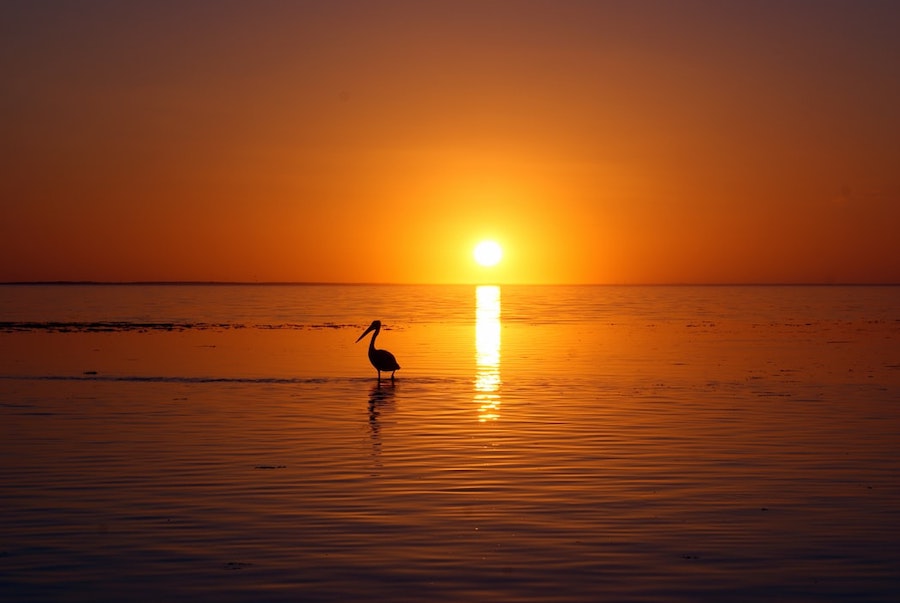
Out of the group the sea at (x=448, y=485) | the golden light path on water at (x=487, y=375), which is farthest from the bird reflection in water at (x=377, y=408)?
the golden light path on water at (x=487, y=375)

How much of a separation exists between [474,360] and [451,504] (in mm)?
26168

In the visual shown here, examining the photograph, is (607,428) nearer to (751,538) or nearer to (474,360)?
(751,538)

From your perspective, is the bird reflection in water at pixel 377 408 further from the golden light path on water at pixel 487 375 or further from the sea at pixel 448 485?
the golden light path on water at pixel 487 375

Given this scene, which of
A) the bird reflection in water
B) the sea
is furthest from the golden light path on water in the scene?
the bird reflection in water

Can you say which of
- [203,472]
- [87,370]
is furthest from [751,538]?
[87,370]

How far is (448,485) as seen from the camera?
1559 centimetres

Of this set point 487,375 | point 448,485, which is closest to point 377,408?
point 487,375

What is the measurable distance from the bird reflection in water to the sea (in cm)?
15

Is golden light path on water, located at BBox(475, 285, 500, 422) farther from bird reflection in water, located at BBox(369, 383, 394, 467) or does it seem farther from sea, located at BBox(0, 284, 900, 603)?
bird reflection in water, located at BBox(369, 383, 394, 467)

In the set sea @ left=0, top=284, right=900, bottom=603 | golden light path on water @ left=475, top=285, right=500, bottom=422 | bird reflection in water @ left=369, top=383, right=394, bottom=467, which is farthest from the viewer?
golden light path on water @ left=475, top=285, right=500, bottom=422

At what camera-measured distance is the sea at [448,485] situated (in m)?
10.8

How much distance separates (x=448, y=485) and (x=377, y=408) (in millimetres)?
9672

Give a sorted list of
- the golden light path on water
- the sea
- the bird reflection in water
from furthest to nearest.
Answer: the golden light path on water
the bird reflection in water
the sea

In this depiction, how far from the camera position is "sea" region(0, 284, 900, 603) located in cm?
1081
